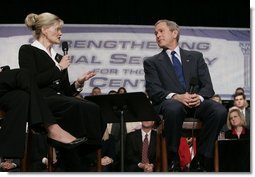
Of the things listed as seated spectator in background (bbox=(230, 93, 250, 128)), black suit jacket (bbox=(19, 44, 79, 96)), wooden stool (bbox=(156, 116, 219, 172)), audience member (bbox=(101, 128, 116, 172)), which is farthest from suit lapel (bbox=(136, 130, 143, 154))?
seated spectator in background (bbox=(230, 93, 250, 128))

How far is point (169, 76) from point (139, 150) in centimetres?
122

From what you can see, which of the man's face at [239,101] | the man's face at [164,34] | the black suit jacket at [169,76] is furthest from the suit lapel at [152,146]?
the man's face at [239,101]

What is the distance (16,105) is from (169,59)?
144 cm

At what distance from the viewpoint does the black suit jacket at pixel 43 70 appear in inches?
174

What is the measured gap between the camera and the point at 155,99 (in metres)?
4.72

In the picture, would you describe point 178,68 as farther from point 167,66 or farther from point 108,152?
point 108,152

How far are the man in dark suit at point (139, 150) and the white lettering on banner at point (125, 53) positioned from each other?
93.5 inches

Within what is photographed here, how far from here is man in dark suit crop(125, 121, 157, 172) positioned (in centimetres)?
571

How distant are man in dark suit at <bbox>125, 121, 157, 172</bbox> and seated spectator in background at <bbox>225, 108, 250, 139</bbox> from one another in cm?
103

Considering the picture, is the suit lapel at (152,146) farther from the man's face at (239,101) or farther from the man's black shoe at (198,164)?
the man's face at (239,101)

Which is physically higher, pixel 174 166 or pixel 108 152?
pixel 174 166

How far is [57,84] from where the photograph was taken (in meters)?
4.52

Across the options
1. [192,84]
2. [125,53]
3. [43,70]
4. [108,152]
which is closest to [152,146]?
[108,152]

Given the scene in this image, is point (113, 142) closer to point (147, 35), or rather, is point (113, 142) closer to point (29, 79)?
point (29, 79)
